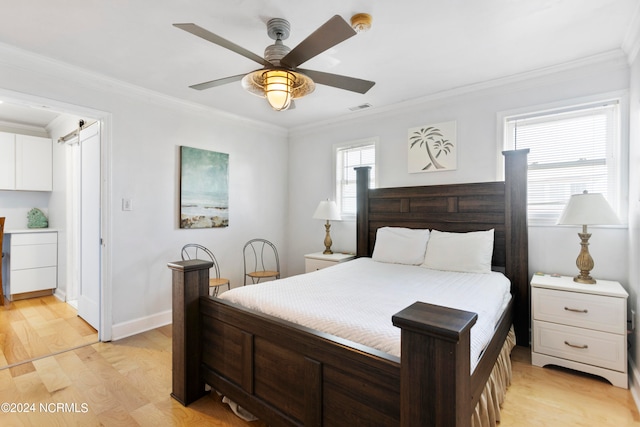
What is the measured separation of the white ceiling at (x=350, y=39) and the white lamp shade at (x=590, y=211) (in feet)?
3.91

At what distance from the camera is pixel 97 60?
8.38 ft

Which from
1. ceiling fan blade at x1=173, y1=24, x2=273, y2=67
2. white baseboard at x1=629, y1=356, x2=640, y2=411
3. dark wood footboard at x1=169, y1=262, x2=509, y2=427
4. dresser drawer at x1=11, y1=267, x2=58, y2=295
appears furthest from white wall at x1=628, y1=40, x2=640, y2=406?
dresser drawer at x1=11, y1=267, x2=58, y2=295

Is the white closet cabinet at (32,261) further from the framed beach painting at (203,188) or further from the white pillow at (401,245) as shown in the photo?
the white pillow at (401,245)

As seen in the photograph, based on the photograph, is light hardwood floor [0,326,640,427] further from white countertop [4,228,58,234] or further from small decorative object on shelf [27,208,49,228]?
small decorative object on shelf [27,208,49,228]

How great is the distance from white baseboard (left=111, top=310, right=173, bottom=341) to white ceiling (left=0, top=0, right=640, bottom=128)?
2.39 metres

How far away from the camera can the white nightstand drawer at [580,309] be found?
214cm

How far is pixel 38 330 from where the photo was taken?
319cm

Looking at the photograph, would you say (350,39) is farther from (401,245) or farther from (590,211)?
(590,211)

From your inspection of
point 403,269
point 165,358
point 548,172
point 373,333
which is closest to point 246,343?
point 373,333

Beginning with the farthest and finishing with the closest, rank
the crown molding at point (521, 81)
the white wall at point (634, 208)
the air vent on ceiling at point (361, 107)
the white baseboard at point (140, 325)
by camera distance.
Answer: the air vent on ceiling at point (361, 107), the white baseboard at point (140, 325), the crown molding at point (521, 81), the white wall at point (634, 208)

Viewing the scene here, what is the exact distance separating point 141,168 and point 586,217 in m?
3.98

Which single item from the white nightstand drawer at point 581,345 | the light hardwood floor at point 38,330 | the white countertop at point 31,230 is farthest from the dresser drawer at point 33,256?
the white nightstand drawer at point 581,345

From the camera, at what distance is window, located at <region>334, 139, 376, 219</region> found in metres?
4.02

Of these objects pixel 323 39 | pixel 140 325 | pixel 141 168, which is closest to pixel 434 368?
pixel 323 39
